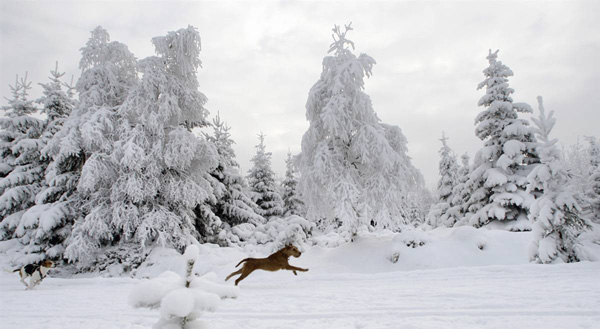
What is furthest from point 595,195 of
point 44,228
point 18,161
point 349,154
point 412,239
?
point 18,161

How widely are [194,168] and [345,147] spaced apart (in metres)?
7.20

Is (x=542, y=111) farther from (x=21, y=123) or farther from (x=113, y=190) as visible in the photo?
(x=21, y=123)

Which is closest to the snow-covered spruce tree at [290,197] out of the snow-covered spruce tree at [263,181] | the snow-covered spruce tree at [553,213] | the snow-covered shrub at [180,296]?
the snow-covered spruce tree at [263,181]

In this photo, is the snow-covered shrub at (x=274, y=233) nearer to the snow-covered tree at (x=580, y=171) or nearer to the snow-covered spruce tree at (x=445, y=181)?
the snow-covered tree at (x=580, y=171)

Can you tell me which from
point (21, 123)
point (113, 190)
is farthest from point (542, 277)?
point (21, 123)

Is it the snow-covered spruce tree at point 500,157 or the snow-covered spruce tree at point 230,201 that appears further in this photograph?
the snow-covered spruce tree at point 230,201

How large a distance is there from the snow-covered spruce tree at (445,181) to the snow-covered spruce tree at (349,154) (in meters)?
12.9

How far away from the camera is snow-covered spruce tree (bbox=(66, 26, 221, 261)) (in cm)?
1296

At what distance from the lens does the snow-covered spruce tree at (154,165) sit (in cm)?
1296

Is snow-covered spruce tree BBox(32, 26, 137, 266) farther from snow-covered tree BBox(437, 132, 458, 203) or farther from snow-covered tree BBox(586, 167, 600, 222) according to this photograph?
snow-covered tree BBox(437, 132, 458, 203)

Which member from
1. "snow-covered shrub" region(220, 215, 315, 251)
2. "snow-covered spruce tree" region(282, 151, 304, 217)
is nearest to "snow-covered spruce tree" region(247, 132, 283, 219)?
"snow-covered spruce tree" region(282, 151, 304, 217)

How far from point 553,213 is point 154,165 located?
14.1 meters

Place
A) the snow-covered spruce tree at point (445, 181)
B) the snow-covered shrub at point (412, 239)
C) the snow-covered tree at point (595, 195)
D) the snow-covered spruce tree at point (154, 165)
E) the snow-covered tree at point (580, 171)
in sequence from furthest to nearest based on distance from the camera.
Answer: the snow-covered spruce tree at point (445, 181) < the snow-covered tree at point (595, 195) < the snow-covered spruce tree at point (154, 165) < the snow-covered shrub at point (412, 239) < the snow-covered tree at point (580, 171)

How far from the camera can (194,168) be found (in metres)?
15.3
